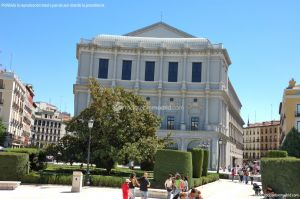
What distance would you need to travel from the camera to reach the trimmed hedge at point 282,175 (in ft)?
63.9

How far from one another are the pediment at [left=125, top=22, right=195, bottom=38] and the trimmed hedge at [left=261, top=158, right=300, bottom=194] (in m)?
59.3

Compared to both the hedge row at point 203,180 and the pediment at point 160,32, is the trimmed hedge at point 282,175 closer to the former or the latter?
the hedge row at point 203,180

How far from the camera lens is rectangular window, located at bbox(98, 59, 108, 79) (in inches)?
2849

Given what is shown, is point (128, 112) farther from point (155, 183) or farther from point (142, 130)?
point (155, 183)

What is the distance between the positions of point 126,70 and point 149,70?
151 inches

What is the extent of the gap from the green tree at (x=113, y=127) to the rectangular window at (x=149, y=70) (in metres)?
38.4

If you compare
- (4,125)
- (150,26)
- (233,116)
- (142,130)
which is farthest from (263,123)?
(142,130)

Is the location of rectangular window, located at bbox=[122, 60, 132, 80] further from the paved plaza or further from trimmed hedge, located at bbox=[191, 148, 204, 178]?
the paved plaza

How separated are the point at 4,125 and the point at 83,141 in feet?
146

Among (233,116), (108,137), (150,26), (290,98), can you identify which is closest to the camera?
(108,137)

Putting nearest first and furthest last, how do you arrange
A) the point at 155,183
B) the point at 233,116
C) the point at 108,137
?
1. the point at 155,183
2. the point at 108,137
3. the point at 233,116

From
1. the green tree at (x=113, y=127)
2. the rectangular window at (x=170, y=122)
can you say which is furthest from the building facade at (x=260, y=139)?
the green tree at (x=113, y=127)

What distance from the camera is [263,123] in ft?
439

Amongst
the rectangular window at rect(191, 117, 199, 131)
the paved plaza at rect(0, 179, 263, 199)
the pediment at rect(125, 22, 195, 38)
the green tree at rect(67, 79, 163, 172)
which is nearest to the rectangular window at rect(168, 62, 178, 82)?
the rectangular window at rect(191, 117, 199, 131)
